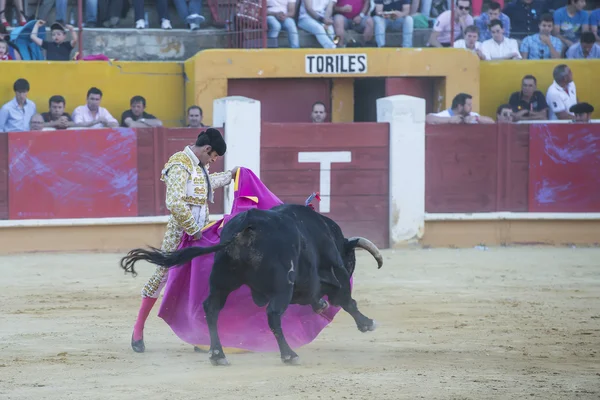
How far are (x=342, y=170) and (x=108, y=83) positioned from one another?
2532 millimetres

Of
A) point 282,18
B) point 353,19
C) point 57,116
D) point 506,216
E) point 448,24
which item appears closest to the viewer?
point 57,116

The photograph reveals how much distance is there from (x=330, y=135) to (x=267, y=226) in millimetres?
5348

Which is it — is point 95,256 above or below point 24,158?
below

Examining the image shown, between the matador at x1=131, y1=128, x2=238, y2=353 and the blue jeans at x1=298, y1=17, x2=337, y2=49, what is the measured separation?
6.24 m

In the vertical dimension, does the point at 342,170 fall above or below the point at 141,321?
above

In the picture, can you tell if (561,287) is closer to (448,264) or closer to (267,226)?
(448,264)

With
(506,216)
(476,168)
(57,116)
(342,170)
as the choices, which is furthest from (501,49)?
(57,116)

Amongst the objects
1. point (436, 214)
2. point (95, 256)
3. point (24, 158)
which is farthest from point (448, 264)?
point (24, 158)

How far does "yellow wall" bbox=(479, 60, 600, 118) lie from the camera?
12.2 meters

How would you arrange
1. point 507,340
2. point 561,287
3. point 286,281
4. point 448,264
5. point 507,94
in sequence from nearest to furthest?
point 286,281 → point 507,340 → point 561,287 → point 448,264 → point 507,94

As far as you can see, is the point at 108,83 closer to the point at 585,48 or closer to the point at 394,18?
the point at 394,18

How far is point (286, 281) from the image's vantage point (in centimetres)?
537

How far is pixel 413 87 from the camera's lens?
481 inches

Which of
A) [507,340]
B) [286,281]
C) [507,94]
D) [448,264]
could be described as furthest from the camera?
[507,94]
